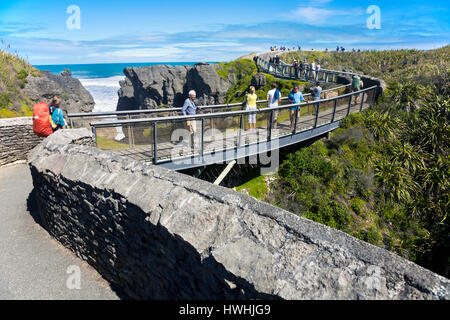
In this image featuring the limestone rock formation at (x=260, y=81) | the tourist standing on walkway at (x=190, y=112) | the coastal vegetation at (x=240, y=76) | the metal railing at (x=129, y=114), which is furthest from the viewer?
the coastal vegetation at (x=240, y=76)

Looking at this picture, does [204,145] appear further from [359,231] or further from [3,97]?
[3,97]

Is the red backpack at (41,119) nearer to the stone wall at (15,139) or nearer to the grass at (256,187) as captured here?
the stone wall at (15,139)

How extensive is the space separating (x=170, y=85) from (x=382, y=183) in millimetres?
40139

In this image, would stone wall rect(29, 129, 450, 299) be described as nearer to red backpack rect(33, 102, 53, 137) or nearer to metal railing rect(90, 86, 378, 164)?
metal railing rect(90, 86, 378, 164)

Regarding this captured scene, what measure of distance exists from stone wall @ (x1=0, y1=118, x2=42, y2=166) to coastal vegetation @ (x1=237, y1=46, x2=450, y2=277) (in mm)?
6999

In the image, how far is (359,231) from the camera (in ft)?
31.1

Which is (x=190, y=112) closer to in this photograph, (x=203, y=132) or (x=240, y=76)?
(x=203, y=132)

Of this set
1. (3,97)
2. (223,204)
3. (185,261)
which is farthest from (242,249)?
(3,97)

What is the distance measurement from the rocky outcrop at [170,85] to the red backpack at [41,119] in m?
30.6

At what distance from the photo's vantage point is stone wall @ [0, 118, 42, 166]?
8.56 metres

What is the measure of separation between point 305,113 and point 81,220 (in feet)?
28.0

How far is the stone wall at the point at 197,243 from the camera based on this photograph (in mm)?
2129

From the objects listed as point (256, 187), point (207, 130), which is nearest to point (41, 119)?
point (207, 130)

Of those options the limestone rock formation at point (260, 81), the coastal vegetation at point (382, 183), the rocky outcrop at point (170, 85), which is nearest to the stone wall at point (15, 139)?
the coastal vegetation at point (382, 183)
